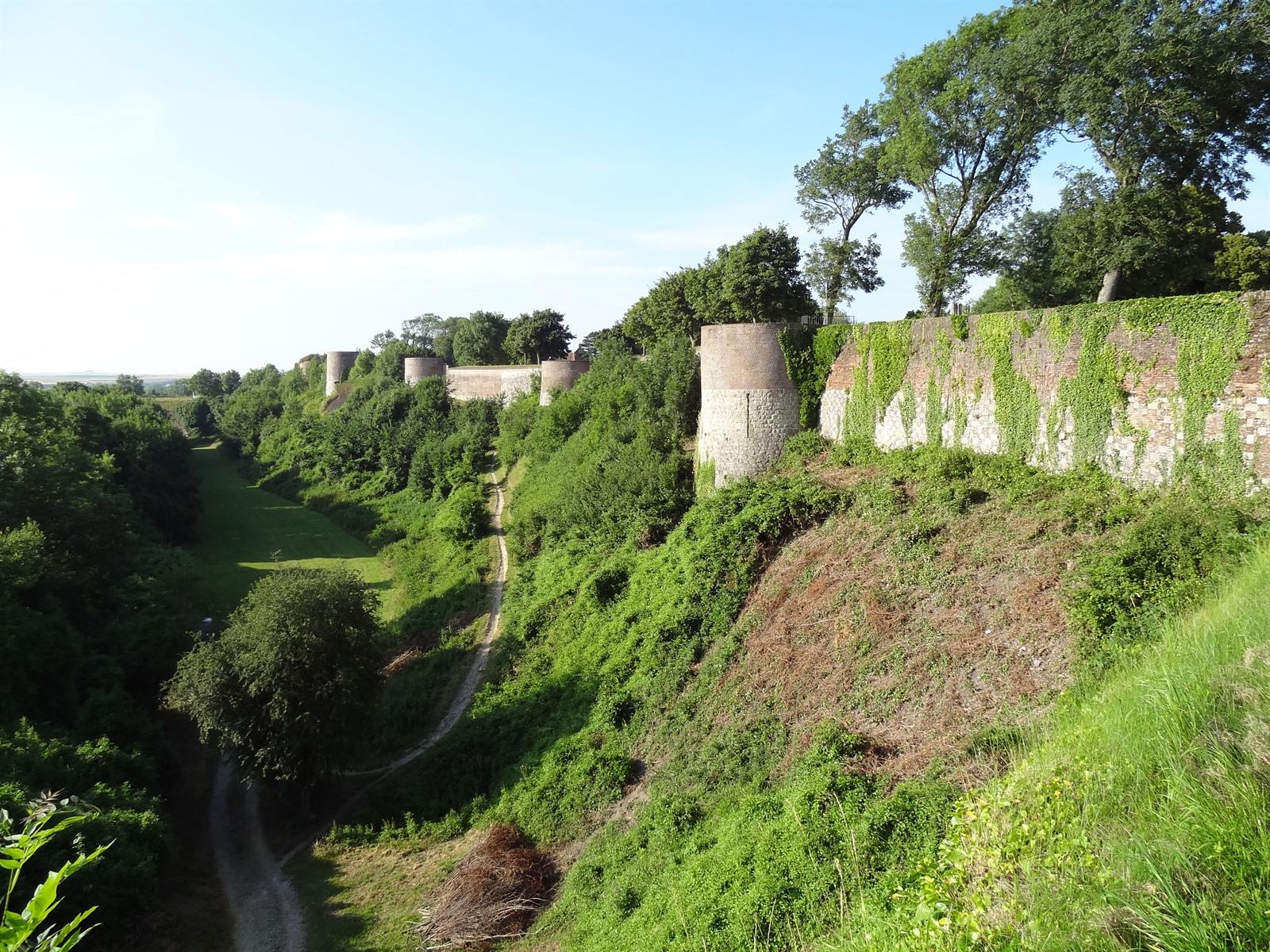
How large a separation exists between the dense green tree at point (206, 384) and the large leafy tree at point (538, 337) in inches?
2231

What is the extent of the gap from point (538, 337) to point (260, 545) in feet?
65.7

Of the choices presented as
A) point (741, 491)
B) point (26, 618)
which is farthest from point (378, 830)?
point (741, 491)

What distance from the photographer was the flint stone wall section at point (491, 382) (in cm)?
3531

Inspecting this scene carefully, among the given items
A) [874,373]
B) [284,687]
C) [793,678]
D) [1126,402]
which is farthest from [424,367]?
[1126,402]

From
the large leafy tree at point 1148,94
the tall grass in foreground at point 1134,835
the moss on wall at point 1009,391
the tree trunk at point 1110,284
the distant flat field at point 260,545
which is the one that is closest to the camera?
the tall grass in foreground at point 1134,835

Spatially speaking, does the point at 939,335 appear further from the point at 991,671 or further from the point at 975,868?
the point at 975,868

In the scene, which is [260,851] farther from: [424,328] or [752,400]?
[424,328]

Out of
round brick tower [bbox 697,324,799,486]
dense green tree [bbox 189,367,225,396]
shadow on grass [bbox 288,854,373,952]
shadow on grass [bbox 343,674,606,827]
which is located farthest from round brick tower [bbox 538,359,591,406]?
dense green tree [bbox 189,367,225,396]

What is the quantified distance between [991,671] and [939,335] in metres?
8.09

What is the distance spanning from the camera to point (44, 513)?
20.5 m

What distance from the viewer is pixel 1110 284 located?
54.0ft

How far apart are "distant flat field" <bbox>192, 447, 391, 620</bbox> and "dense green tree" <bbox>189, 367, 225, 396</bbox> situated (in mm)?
48362

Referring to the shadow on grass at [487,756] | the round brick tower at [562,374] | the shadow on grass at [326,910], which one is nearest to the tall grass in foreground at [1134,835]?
the shadow on grass at [326,910]

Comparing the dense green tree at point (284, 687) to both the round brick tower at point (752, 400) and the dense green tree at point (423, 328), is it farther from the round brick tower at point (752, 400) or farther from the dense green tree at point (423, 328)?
the dense green tree at point (423, 328)
